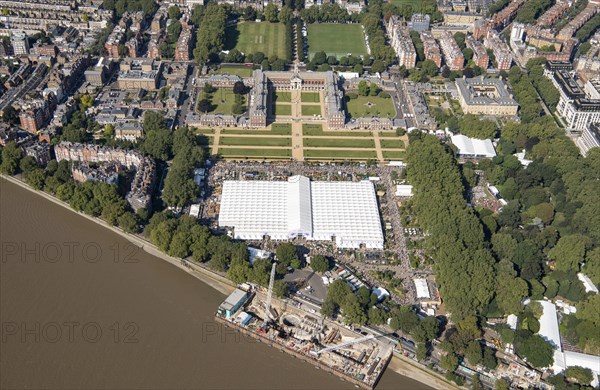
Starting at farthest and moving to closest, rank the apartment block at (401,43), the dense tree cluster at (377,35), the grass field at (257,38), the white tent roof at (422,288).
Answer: the grass field at (257,38), the dense tree cluster at (377,35), the apartment block at (401,43), the white tent roof at (422,288)

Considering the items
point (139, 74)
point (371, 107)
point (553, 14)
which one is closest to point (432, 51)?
point (371, 107)

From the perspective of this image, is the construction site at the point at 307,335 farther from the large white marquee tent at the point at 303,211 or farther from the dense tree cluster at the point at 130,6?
the dense tree cluster at the point at 130,6

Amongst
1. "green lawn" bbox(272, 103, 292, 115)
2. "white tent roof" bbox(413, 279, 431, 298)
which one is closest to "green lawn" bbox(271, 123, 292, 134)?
"green lawn" bbox(272, 103, 292, 115)

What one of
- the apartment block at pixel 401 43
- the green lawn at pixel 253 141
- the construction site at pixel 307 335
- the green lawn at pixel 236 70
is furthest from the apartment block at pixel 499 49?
the construction site at pixel 307 335

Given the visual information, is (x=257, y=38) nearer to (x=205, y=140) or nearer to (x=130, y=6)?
(x=130, y=6)

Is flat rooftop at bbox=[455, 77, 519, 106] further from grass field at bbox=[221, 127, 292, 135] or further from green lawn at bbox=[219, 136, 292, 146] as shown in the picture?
green lawn at bbox=[219, 136, 292, 146]

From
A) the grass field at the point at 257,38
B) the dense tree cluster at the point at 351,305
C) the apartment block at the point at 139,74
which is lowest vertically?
the dense tree cluster at the point at 351,305
